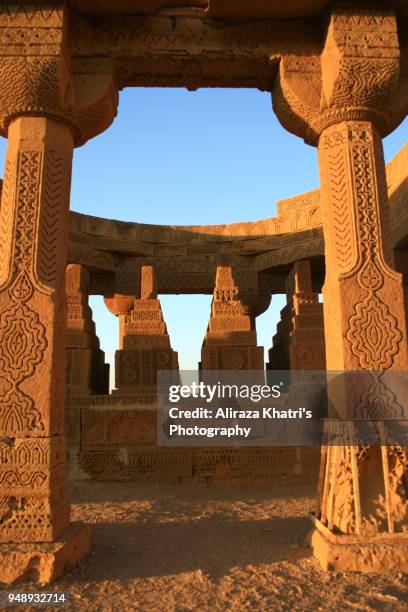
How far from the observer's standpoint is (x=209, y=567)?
10.1 feet

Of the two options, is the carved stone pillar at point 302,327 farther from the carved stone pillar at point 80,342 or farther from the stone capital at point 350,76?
the stone capital at point 350,76

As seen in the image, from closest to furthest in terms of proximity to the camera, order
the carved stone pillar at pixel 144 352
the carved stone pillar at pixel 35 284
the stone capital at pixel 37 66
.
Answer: the carved stone pillar at pixel 35 284, the stone capital at pixel 37 66, the carved stone pillar at pixel 144 352

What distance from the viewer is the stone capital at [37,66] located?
11.3ft

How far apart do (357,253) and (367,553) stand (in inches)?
77.4

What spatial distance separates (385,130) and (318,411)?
19.6 ft

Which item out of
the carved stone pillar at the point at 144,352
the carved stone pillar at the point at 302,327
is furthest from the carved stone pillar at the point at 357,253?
the carved stone pillar at the point at 144,352

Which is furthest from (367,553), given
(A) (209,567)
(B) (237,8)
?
(B) (237,8)

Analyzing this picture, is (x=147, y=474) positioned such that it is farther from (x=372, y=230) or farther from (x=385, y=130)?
(x=385, y=130)

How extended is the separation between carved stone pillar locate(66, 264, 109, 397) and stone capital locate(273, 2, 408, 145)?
27.7 feet

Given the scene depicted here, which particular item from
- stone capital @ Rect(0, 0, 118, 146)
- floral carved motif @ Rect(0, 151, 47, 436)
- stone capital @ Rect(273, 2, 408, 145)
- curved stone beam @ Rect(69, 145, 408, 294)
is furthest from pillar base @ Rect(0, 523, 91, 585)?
curved stone beam @ Rect(69, 145, 408, 294)

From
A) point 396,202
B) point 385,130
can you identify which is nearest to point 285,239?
point 396,202

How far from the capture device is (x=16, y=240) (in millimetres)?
3334

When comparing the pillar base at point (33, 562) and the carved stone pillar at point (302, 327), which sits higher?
the carved stone pillar at point (302, 327)

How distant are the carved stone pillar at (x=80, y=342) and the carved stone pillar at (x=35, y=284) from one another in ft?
25.3
